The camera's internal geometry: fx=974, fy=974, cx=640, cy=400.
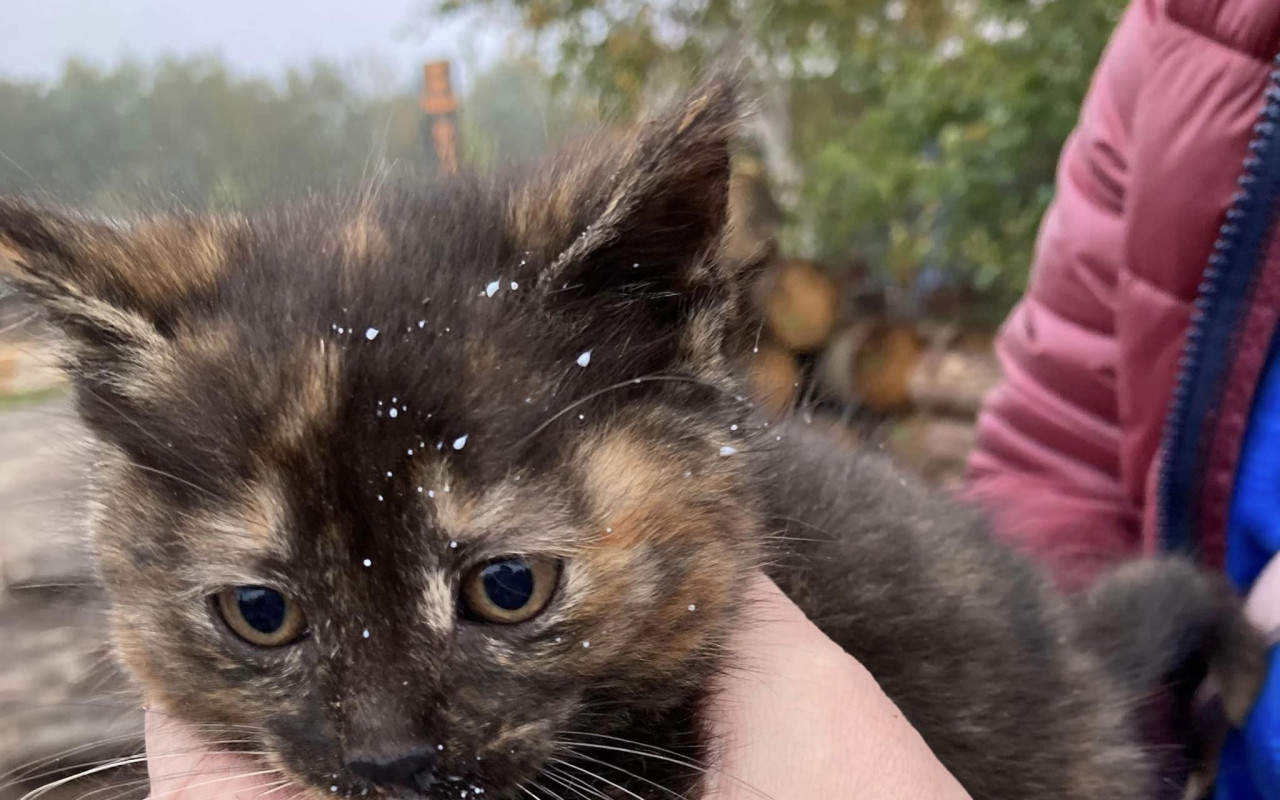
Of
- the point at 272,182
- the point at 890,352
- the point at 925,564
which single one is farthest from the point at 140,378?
the point at 890,352

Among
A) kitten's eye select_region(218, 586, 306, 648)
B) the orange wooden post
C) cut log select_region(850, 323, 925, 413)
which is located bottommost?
cut log select_region(850, 323, 925, 413)

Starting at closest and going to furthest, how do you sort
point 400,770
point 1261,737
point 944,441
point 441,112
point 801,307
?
point 400,770
point 1261,737
point 441,112
point 944,441
point 801,307

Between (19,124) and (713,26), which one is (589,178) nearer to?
(19,124)

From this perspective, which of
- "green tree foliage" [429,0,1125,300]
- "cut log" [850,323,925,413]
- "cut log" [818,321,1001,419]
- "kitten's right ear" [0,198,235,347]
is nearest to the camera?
"kitten's right ear" [0,198,235,347]

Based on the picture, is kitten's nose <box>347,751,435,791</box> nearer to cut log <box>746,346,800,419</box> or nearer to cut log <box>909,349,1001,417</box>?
cut log <box>746,346,800,419</box>

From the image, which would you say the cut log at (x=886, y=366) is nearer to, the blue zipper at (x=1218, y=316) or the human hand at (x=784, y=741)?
the blue zipper at (x=1218, y=316)

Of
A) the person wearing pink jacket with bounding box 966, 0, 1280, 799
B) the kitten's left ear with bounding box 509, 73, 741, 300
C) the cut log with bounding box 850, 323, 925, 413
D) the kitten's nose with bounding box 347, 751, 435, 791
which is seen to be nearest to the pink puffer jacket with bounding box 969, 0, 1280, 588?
the person wearing pink jacket with bounding box 966, 0, 1280, 799

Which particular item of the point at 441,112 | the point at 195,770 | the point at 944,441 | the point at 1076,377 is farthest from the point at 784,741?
the point at 944,441

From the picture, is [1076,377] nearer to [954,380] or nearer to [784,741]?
[784,741]
